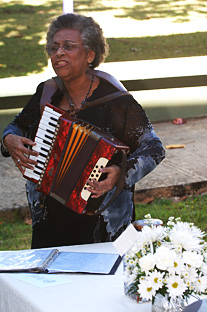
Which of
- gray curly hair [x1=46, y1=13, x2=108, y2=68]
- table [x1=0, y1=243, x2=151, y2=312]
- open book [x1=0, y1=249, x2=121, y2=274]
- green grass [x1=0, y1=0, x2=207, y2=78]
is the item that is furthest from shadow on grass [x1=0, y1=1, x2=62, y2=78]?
table [x1=0, y1=243, x2=151, y2=312]

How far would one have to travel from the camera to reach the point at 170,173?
6.84 m

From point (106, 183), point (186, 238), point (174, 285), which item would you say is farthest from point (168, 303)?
point (106, 183)

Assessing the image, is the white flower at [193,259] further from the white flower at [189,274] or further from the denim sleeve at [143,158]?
the denim sleeve at [143,158]

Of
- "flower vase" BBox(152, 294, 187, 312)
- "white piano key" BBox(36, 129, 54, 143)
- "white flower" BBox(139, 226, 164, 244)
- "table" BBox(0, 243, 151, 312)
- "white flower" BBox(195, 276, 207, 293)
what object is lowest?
"table" BBox(0, 243, 151, 312)

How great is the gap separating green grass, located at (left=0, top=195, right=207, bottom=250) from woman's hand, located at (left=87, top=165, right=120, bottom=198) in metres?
2.03

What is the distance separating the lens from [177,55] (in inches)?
430

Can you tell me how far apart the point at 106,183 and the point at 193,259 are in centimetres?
121

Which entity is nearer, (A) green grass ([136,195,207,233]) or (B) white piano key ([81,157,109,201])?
(B) white piano key ([81,157,109,201])

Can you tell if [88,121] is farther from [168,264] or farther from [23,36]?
[23,36]

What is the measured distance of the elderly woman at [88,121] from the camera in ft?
12.3

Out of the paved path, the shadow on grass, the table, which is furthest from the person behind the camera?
the shadow on grass

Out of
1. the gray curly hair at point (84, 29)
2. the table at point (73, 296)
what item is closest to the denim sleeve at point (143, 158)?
the gray curly hair at point (84, 29)

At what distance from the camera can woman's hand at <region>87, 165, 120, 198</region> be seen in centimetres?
347

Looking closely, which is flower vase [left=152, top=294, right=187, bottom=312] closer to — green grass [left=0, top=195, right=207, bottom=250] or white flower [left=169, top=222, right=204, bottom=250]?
white flower [left=169, top=222, right=204, bottom=250]
